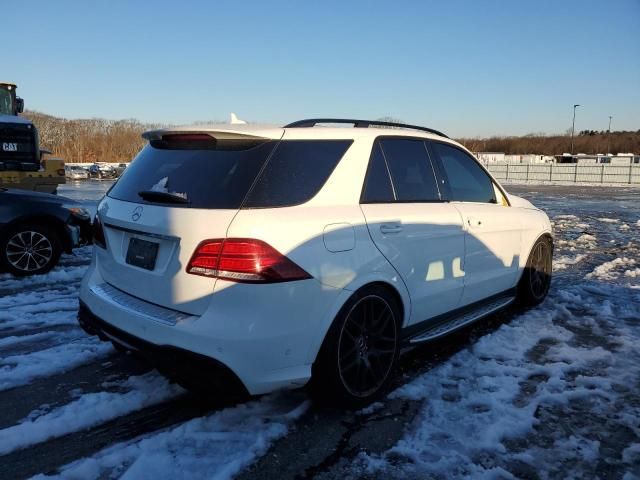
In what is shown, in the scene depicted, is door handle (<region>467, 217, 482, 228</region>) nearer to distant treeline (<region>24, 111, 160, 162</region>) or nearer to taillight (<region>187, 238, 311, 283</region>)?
taillight (<region>187, 238, 311, 283</region>)

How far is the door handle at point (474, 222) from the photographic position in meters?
4.04

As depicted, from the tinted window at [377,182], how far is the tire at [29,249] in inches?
201

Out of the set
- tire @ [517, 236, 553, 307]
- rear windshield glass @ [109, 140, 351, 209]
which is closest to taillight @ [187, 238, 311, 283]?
rear windshield glass @ [109, 140, 351, 209]

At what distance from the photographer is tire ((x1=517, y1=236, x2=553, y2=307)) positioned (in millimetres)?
5215

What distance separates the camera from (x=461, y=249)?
3910mm

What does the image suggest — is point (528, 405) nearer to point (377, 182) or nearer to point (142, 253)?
point (377, 182)

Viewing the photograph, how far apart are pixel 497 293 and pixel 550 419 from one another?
1664 millimetres

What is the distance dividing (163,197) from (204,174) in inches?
10.6

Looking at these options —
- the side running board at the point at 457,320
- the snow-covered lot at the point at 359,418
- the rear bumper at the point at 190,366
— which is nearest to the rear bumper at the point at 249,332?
the rear bumper at the point at 190,366

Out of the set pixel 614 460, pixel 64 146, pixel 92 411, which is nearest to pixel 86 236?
pixel 92 411

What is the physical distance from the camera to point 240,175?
281cm

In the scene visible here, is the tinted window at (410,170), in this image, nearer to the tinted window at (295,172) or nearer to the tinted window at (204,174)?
the tinted window at (295,172)

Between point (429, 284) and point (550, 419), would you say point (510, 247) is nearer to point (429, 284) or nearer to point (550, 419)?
point (429, 284)

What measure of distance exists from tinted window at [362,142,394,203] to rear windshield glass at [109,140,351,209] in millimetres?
257
